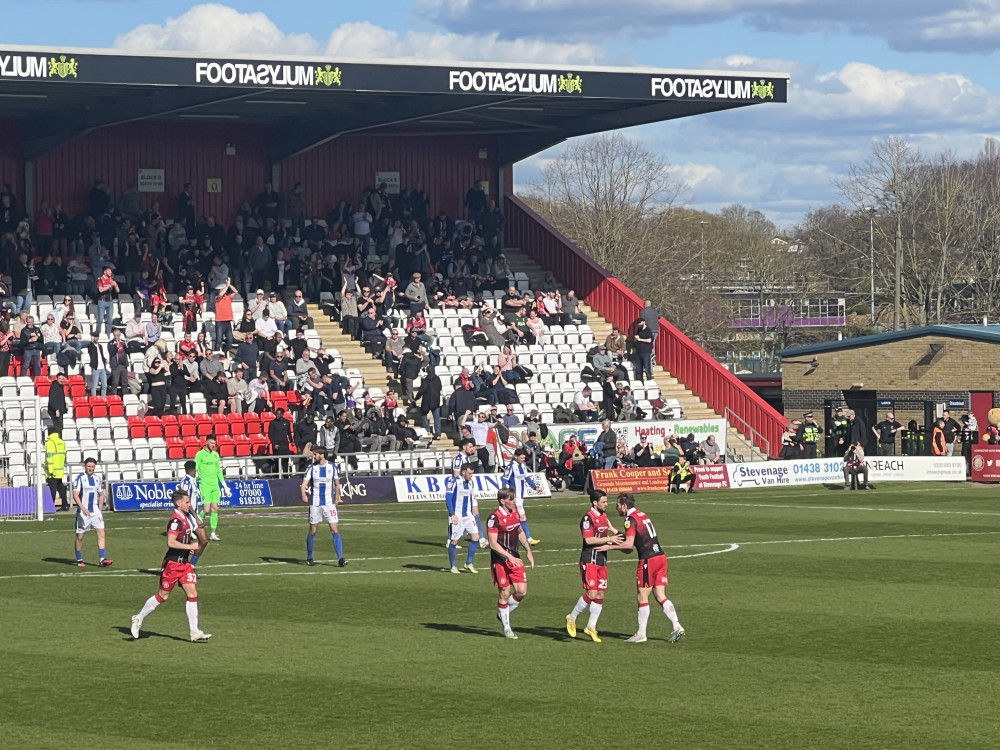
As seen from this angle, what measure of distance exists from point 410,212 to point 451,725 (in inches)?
1559

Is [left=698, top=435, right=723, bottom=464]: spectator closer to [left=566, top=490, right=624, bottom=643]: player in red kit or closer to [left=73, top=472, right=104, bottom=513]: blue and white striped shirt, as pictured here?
[left=73, top=472, right=104, bottom=513]: blue and white striped shirt

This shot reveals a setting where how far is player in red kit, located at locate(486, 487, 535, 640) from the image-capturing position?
18781 millimetres

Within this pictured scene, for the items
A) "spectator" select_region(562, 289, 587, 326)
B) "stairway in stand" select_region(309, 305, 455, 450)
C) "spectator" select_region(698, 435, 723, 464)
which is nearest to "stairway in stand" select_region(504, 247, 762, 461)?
"spectator" select_region(562, 289, 587, 326)

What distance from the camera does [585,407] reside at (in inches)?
1784

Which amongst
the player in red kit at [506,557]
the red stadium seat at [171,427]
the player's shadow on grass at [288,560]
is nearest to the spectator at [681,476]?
the red stadium seat at [171,427]

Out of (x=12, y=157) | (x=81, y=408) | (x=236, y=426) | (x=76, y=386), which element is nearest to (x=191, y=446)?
(x=236, y=426)

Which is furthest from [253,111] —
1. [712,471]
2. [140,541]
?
[140,541]

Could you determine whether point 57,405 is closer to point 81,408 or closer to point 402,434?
point 81,408

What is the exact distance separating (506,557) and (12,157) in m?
34.6

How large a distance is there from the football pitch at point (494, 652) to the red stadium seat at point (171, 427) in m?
9.59

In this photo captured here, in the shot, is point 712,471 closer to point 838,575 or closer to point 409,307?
point 409,307

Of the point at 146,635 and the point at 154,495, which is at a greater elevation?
the point at 154,495

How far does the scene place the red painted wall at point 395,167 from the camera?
5403 centimetres

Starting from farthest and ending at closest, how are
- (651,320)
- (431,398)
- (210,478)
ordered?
(651,320) → (431,398) → (210,478)
